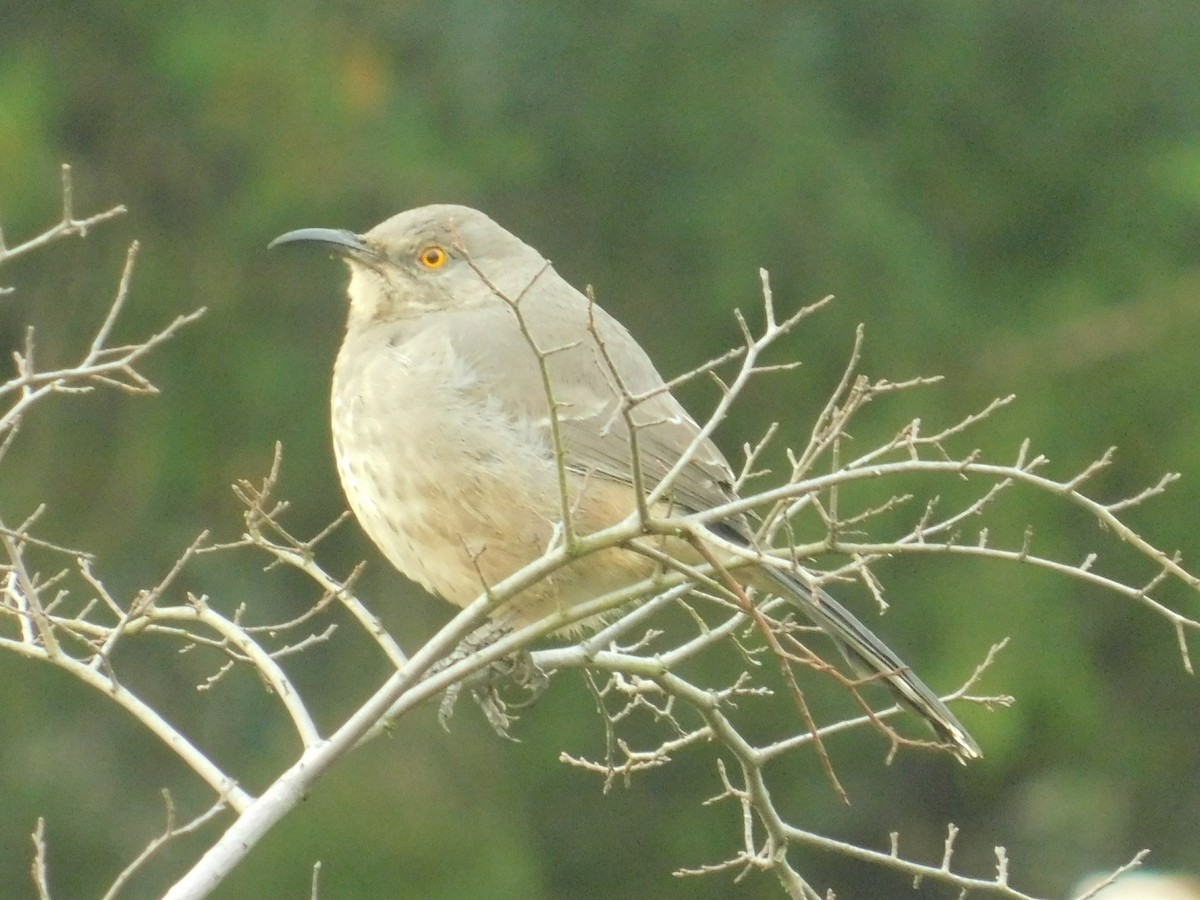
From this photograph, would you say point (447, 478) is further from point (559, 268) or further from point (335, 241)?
point (559, 268)

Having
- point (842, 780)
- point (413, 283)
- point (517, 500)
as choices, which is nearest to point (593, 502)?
point (517, 500)

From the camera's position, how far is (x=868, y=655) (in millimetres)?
4344

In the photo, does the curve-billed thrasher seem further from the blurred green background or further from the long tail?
the blurred green background

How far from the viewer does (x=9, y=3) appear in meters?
9.18

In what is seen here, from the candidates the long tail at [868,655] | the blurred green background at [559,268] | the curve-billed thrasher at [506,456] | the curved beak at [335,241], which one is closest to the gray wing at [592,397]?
the curve-billed thrasher at [506,456]

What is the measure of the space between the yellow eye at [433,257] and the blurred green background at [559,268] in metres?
3.38

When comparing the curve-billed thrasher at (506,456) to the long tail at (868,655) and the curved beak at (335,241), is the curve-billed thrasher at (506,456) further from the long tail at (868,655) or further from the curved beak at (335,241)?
the curved beak at (335,241)

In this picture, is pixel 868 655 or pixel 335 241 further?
pixel 335 241

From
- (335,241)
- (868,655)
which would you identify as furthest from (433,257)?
(868,655)

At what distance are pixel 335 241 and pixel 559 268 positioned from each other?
362cm

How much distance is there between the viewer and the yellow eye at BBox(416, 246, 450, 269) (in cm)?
543

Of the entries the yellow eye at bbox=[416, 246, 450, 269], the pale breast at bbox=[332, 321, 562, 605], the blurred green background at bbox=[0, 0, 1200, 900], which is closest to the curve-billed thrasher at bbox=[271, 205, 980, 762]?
the pale breast at bbox=[332, 321, 562, 605]

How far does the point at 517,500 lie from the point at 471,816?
471cm

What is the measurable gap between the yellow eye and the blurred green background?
3378 millimetres
